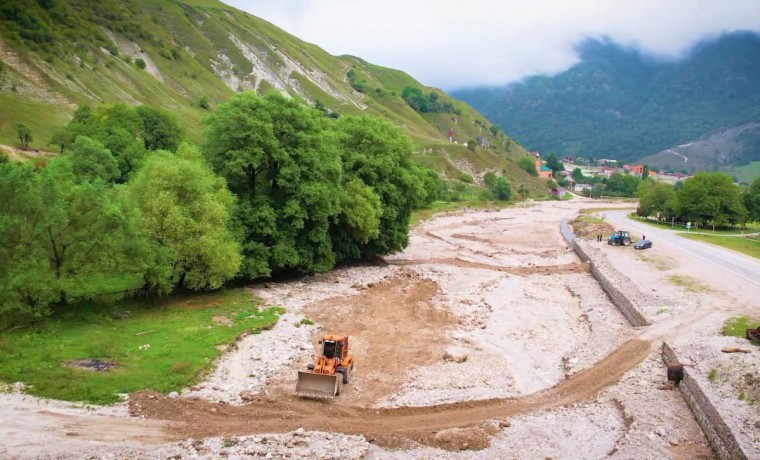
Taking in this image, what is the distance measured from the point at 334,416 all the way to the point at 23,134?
→ 78233 mm

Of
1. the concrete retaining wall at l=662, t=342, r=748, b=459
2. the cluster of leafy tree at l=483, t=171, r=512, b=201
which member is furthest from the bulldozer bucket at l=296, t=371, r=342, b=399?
the cluster of leafy tree at l=483, t=171, r=512, b=201

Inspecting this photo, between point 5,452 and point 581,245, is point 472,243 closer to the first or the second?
point 581,245

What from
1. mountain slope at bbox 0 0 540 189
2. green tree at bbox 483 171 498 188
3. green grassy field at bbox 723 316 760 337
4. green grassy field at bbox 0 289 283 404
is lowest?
green grassy field at bbox 0 289 283 404

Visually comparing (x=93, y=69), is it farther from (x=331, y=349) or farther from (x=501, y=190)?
(x=331, y=349)

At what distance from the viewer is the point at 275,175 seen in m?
46.2

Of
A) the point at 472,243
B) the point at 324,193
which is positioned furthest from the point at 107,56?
the point at 324,193

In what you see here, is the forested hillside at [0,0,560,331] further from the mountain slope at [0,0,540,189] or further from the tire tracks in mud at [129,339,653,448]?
the mountain slope at [0,0,540,189]

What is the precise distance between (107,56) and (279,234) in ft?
419

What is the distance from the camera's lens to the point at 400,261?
210ft

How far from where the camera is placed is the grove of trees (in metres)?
29.7

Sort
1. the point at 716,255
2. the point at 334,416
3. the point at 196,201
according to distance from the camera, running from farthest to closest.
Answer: the point at 716,255 → the point at 196,201 → the point at 334,416

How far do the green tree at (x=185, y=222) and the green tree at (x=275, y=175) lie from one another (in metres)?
3.90

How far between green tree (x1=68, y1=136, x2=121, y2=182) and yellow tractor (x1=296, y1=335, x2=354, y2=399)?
150 ft

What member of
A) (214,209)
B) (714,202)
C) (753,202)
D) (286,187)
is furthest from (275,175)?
(753,202)
